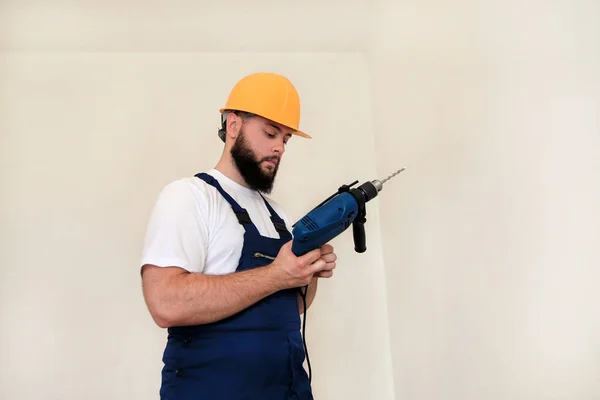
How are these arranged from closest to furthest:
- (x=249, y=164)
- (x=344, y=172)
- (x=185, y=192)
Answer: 1. (x=185, y=192)
2. (x=249, y=164)
3. (x=344, y=172)

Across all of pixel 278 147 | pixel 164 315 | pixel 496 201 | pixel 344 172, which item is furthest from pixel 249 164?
pixel 344 172

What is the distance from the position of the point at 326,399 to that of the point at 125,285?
3.05 feet

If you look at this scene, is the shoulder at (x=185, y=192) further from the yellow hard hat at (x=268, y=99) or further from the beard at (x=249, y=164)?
Result: the yellow hard hat at (x=268, y=99)

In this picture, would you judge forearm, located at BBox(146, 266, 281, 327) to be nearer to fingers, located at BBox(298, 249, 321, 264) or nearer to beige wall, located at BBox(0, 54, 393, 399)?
fingers, located at BBox(298, 249, 321, 264)

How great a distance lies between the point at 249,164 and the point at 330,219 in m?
0.36

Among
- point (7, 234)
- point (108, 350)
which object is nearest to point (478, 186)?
point (108, 350)

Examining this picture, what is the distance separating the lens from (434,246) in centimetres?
162

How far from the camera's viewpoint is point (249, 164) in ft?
4.38

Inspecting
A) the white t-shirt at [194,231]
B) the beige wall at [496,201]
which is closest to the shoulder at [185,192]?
the white t-shirt at [194,231]

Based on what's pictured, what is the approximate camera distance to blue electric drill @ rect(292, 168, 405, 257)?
105cm

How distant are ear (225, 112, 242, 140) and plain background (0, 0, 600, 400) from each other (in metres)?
0.65

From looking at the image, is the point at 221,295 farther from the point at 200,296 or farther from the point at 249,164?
the point at 249,164

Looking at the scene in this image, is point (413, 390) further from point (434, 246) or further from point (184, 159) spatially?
point (184, 159)

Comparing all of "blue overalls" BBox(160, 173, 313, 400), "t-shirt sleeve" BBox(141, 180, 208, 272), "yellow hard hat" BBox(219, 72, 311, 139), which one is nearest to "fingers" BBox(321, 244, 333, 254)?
"blue overalls" BBox(160, 173, 313, 400)
